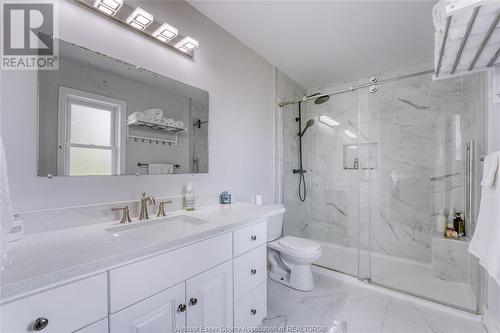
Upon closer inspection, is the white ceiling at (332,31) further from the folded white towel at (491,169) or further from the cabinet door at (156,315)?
the cabinet door at (156,315)

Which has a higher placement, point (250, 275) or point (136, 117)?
point (136, 117)

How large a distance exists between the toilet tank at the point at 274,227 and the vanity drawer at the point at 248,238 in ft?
2.24

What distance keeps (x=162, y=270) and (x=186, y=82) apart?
1.36m

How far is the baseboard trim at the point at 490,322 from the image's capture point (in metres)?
1.49

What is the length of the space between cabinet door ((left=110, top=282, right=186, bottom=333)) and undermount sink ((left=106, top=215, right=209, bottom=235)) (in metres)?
0.33

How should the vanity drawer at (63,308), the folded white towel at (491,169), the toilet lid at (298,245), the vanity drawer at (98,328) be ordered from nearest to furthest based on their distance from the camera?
the vanity drawer at (63,308) → the vanity drawer at (98,328) → the folded white towel at (491,169) → the toilet lid at (298,245)

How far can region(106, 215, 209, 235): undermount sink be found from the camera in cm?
122

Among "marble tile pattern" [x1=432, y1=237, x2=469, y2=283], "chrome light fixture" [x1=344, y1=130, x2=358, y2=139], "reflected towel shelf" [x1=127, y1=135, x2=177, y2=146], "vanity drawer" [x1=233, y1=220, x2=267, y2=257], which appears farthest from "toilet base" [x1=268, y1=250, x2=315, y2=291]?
"chrome light fixture" [x1=344, y1=130, x2=358, y2=139]

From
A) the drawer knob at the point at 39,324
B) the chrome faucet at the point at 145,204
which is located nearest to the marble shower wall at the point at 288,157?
the chrome faucet at the point at 145,204

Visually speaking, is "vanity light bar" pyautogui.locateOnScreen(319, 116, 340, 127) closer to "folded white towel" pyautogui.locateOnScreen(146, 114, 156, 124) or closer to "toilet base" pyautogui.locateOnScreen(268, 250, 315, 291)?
"toilet base" pyautogui.locateOnScreen(268, 250, 315, 291)

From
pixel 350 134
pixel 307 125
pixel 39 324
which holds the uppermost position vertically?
pixel 307 125

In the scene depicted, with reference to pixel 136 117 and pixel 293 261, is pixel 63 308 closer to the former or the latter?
pixel 136 117

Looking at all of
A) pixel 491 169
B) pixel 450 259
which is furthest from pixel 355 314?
pixel 491 169

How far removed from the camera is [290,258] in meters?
2.15
